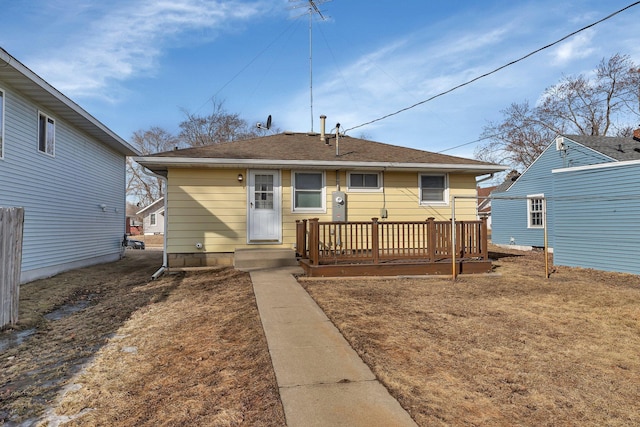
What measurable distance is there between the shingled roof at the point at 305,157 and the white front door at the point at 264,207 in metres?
0.45

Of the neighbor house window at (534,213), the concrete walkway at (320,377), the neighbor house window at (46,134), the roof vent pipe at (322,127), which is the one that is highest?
the roof vent pipe at (322,127)

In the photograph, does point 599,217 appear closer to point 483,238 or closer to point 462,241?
point 483,238

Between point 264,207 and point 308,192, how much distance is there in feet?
4.01

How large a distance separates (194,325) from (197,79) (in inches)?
616

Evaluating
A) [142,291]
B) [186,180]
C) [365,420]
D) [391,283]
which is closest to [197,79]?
[186,180]

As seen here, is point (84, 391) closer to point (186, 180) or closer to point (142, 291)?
point (142, 291)

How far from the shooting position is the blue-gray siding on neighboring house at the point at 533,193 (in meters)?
14.1

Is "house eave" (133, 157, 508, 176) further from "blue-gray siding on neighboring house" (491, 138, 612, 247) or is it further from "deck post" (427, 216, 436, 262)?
"blue-gray siding on neighboring house" (491, 138, 612, 247)

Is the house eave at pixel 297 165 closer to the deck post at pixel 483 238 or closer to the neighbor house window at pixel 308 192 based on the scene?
the neighbor house window at pixel 308 192

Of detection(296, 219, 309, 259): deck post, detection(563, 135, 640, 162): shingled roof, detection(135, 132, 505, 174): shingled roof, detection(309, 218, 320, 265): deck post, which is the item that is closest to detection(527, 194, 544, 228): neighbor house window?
detection(563, 135, 640, 162): shingled roof

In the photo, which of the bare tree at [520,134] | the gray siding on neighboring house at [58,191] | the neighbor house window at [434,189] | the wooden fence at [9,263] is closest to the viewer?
the wooden fence at [9,263]

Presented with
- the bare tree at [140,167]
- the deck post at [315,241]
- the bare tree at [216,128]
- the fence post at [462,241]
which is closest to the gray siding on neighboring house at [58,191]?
the deck post at [315,241]

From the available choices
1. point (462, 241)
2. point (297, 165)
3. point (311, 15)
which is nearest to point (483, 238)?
point (462, 241)

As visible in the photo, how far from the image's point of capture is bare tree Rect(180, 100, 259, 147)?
30.3 m
